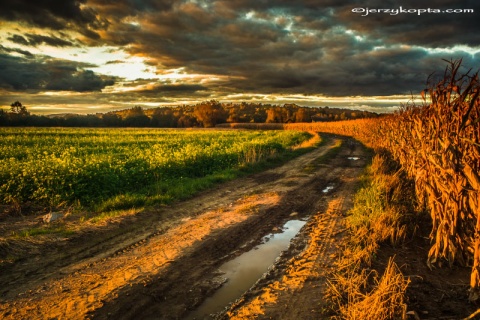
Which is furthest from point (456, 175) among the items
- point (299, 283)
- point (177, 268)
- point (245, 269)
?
point (177, 268)

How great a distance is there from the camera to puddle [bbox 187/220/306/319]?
4.81m

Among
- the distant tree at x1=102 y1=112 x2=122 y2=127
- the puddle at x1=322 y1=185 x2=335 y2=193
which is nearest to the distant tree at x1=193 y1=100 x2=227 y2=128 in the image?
the distant tree at x1=102 y1=112 x2=122 y2=127

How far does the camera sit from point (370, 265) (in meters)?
5.71

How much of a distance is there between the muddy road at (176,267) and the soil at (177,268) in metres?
0.02

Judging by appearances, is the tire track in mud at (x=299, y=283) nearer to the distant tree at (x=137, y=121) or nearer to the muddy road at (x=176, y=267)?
the muddy road at (x=176, y=267)

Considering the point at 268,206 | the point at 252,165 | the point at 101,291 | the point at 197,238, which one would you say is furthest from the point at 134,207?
the point at 252,165

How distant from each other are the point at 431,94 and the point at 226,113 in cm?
11803

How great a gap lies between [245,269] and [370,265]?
2275 mm

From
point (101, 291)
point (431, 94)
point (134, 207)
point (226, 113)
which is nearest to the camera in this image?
point (101, 291)

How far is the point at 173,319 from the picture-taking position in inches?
173

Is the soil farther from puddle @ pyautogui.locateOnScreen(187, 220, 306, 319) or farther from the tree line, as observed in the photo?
the tree line

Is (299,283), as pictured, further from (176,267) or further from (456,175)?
(456,175)

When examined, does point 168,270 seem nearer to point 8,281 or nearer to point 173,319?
point 173,319

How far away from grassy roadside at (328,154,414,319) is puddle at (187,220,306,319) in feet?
4.53
